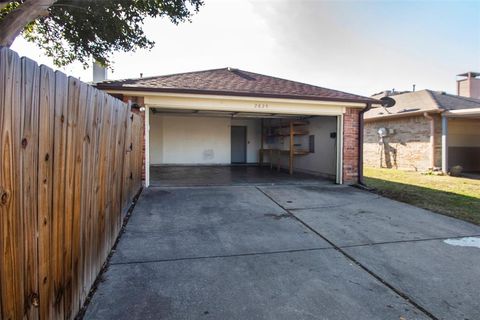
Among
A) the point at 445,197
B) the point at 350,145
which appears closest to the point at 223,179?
the point at 350,145

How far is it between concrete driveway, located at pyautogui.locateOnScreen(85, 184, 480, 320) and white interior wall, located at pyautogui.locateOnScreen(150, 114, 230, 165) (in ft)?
31.0

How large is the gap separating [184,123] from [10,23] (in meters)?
8.57

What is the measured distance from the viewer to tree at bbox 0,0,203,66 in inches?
379

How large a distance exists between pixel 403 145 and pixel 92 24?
15.2 metres

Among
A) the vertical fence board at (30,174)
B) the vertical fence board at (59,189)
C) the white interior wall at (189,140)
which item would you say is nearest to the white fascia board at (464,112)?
the white interior wall at (189,140)

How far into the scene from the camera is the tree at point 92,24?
31.6ft

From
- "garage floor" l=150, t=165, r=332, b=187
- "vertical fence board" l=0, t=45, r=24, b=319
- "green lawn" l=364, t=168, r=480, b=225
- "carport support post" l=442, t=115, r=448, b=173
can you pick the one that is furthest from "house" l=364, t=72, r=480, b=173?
"vertical fence board" l=0, t=45, r=24, b=319

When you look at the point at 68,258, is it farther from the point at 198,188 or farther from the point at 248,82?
the point at 248,82

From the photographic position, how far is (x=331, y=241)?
4.36 m

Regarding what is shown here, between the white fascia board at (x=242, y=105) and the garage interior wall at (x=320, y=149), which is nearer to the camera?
the white fascia board at (x=242, y=105)

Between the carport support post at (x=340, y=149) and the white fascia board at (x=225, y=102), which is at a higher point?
the white fascia board at (x=225, y=102)

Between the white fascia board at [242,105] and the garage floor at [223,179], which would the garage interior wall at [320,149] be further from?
the white fascia board at [242,105]

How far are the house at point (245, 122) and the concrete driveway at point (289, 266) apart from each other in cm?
323

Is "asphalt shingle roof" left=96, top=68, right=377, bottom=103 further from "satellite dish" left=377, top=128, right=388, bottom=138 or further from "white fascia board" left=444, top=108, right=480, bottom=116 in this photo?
"satellite dish" left=377, top=128, right=388, bottom=138
